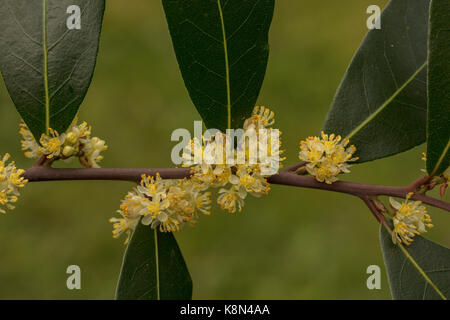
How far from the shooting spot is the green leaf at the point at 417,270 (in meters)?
1.50

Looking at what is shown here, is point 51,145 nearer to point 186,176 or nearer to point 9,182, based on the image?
point 9,182

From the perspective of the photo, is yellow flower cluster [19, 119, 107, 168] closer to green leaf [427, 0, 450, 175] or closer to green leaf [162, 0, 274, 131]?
green leaf [162, 0, 274, 131]

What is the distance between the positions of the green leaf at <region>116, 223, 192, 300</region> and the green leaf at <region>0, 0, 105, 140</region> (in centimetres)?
44

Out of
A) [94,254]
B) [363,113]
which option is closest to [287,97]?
[94,254]

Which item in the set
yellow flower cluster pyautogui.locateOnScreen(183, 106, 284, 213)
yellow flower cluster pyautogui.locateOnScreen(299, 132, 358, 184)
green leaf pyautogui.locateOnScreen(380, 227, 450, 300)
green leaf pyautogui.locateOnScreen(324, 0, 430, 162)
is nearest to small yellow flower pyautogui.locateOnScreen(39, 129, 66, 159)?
yellow flower cluster pyautogui.locateOnScreen(183, 106, 284, 213)

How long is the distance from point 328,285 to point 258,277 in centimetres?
53

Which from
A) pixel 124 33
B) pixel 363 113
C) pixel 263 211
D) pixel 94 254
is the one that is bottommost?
pixel 94 254

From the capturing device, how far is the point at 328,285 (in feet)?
12.5

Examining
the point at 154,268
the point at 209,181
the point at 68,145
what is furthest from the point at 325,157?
the point at 68,145

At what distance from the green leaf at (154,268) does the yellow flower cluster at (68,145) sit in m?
0.28

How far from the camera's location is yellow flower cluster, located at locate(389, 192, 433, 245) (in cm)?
149

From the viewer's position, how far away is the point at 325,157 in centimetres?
148

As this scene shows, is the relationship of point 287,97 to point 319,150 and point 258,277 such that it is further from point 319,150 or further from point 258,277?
point 319,150

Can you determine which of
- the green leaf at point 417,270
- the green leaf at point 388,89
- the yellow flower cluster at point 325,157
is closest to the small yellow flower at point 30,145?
the yellow flower cluster at point 325,157
